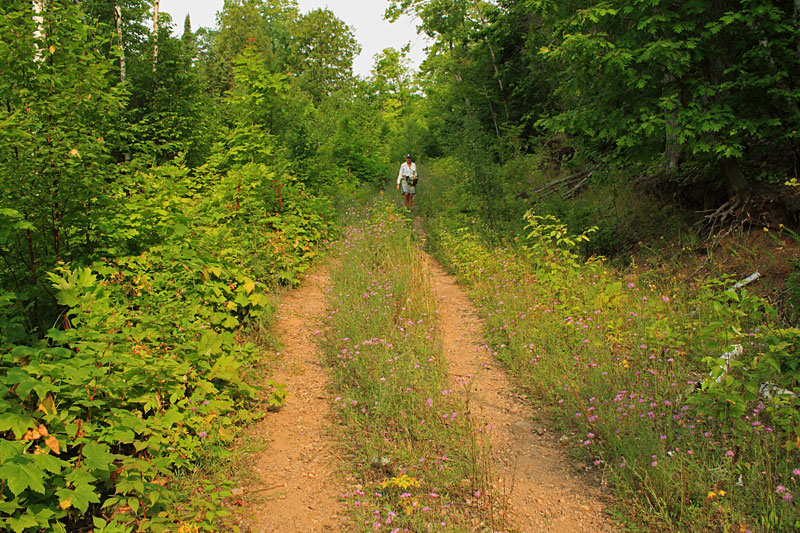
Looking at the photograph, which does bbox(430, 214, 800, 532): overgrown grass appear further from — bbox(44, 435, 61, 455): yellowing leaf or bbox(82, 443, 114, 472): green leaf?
bbox(44, 435, 61, 455): yellowing leaf

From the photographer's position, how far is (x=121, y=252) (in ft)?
16.7

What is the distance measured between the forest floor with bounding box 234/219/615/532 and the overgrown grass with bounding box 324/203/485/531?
17 centimetres

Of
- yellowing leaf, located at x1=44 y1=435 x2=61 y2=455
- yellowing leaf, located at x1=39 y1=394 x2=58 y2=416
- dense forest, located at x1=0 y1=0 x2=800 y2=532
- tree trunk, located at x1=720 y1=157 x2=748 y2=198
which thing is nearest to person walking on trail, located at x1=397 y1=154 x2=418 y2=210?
dense forest, located at x1=0 y1=0 x2=800 y2=532

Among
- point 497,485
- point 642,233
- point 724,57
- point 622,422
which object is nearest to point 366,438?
point 497,485

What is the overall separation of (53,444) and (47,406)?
0.89ft

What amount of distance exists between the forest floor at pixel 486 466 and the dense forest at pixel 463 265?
0.74 feet

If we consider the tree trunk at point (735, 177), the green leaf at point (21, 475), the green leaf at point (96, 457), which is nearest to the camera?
the green leaf at point (21, 475)

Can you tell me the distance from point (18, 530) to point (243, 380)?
238cm

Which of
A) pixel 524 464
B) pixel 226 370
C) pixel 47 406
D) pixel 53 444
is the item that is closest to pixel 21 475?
pixel 53 444

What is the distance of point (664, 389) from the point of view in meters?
4.38

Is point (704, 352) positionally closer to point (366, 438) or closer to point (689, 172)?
point (366, 438)

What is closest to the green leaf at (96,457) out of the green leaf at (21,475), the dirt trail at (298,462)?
the green leaf at (21,475)

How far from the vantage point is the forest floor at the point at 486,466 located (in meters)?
3.45

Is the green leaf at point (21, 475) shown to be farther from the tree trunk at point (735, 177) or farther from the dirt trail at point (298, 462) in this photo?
the tree trunk at point (735, 177)
